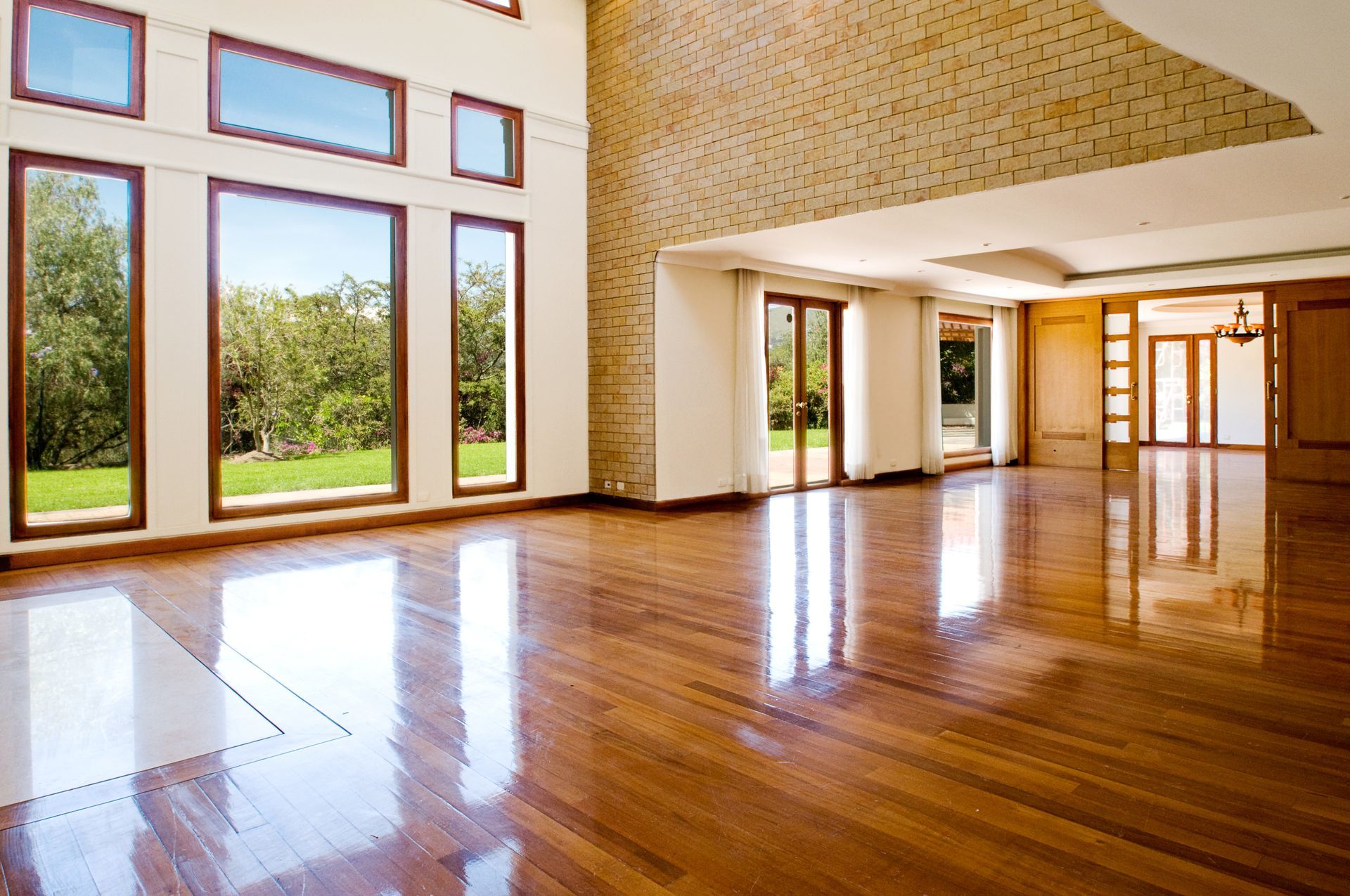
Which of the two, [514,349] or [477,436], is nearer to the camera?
[477,436]

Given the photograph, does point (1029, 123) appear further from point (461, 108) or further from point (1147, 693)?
point (461, 108)

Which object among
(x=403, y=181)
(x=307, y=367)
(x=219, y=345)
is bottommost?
(x=307, y=367)

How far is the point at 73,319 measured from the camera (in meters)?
6.28

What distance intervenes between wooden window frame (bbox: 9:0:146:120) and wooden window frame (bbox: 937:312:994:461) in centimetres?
1034

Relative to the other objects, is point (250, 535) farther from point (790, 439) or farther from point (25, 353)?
point (790, 439)

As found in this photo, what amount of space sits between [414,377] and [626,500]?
2.58 m

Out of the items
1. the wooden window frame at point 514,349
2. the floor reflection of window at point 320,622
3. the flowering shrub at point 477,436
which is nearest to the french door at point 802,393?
the wooden window frame at point 514,349

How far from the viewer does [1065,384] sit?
13.9m

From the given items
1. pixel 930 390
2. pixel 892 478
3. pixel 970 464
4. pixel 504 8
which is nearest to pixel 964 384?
pixel 970 464

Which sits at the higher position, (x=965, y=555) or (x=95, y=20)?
(x=95, y=20)

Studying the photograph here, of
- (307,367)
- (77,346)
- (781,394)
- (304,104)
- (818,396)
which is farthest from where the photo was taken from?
(818,396)

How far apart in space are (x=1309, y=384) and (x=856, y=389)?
19.5 ft

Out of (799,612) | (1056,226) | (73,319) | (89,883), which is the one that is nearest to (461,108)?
(73,319)

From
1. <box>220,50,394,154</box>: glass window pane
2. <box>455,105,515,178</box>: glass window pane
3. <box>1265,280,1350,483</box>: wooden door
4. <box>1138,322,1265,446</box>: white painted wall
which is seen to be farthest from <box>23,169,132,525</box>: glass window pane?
<box>1138,322,1265,446</box>: white painted wall
